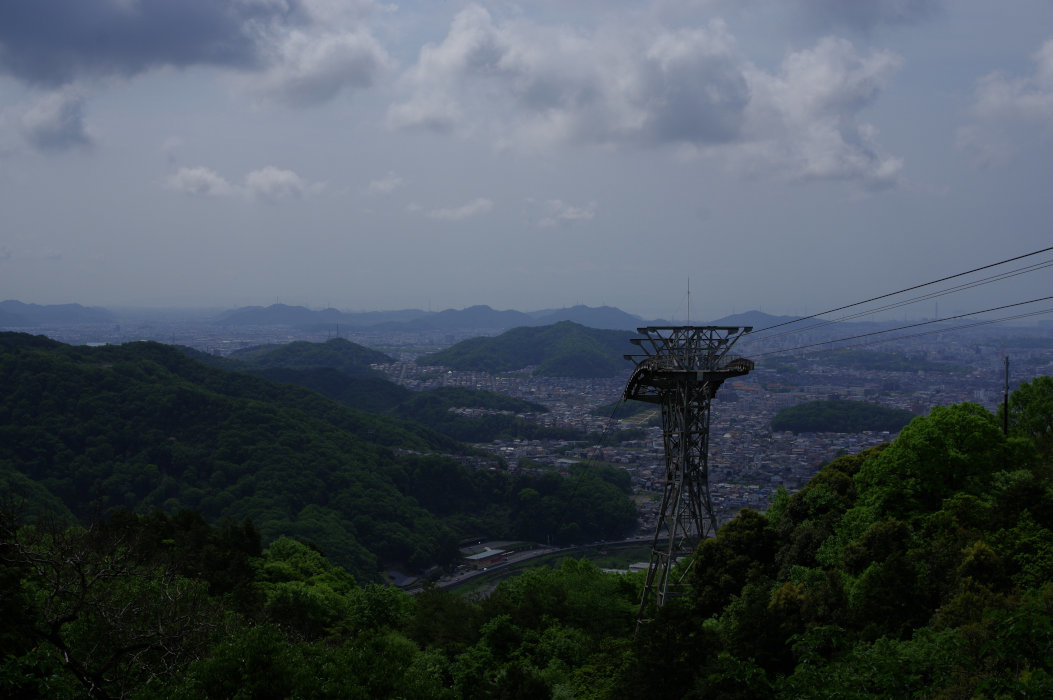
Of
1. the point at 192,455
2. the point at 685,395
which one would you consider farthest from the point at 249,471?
the point at 685,395

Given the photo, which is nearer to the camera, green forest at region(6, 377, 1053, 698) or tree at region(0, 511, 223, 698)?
green forest at region(6, 377, 1053, 698)

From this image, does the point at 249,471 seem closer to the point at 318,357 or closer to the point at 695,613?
→ the point at 695,613

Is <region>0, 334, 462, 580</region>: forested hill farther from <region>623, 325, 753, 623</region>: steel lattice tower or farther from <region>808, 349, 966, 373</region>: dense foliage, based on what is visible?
<region>808, 349, 966, 373</region>: dense foliage

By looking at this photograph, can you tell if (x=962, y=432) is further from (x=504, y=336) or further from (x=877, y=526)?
(x=504, y=336)

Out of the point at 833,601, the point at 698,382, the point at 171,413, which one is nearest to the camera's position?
the point at 833,601

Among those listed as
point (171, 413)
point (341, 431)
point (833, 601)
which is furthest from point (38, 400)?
point (833, 601)

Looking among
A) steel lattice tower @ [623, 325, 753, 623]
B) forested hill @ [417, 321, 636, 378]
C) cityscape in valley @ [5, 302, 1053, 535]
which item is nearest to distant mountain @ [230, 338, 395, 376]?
cityscape in valley @ [5, 302, 1053, 535]
